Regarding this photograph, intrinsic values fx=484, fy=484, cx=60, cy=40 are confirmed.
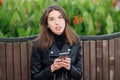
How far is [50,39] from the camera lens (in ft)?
14.0

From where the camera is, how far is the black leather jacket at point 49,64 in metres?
4.25

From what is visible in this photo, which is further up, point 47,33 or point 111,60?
point 47,33

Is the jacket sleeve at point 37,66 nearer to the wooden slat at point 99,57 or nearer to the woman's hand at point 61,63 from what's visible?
the woman's hand at point 61,63

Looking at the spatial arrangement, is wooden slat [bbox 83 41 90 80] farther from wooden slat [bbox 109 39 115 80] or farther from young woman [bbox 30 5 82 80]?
young woman [bbox 30 5 82 80]

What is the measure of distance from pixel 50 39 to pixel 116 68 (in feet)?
3.18

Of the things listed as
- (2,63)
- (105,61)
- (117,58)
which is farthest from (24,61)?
(117,58)

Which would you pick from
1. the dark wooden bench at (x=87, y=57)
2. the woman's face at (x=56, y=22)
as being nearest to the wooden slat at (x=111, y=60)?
the dark wooden bench at (x=87, y=57)

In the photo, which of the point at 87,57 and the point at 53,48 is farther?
the point at 87,57

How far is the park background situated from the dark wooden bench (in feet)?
0.42

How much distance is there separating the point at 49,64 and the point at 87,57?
66cm

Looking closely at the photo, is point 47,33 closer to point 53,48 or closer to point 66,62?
point 53,48

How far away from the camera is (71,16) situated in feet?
16.3

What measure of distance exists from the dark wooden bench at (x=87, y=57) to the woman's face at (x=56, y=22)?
49 cm

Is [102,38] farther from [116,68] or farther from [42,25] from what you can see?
[42,25]
